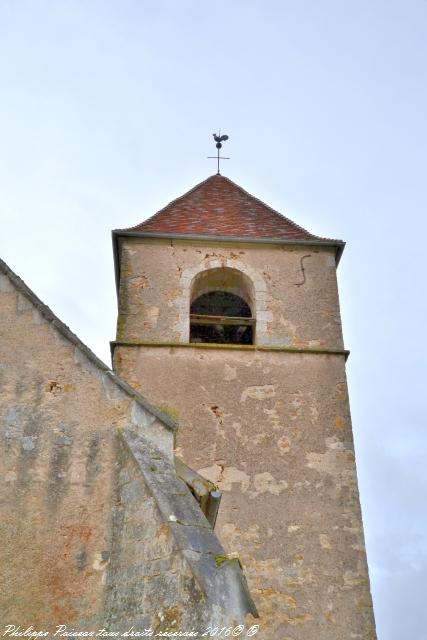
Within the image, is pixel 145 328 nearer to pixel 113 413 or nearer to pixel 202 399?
pixel 202 399

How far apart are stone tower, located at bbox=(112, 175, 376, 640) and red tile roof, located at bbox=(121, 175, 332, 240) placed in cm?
5

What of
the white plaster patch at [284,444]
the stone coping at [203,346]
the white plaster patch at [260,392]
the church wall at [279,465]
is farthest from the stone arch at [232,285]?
the white plaster patch at [284,444]

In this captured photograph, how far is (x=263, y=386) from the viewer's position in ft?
32.2

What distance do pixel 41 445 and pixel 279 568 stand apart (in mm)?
4196

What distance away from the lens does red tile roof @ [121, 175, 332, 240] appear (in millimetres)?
11836

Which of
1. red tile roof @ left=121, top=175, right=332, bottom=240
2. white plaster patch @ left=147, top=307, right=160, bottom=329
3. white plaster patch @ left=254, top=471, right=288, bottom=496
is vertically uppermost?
red tile roof @ left=121, top=175, right=332, bottom=240

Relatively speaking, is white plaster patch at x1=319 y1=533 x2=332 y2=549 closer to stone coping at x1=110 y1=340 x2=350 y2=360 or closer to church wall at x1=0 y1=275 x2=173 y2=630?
stone coping at x1=110 y1=340 x2=350 y2=360

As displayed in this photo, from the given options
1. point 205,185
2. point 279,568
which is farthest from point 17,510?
point 205,185

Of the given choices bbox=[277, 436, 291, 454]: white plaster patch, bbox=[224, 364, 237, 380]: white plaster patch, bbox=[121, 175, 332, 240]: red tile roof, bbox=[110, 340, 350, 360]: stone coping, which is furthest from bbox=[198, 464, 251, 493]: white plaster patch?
bbox=[121, 175, 332, 240]: red tile roof

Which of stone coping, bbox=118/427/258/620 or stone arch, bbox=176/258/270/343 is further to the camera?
stone arch, bbox=176/258/270/343

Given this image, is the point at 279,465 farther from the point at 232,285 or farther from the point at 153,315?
the point at 232,285

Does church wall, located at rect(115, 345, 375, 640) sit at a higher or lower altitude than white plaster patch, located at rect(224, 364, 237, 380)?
lower

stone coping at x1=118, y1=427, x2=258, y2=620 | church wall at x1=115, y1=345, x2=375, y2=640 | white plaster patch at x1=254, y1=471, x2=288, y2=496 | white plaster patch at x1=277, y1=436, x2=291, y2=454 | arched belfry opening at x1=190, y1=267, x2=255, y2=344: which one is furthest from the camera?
arched belfry opening at x1=190, y1=267, x2=255, y2=344

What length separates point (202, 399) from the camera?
31.6 ft
